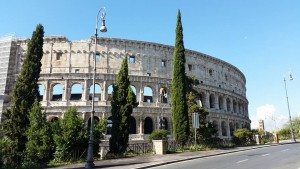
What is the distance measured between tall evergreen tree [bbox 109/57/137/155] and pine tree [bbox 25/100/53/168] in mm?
5606

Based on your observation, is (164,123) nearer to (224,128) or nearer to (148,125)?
(148,125)

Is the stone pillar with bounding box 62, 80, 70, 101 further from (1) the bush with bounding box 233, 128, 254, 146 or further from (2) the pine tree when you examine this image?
(1) the bush with bounding box 233, 128, 254, 146

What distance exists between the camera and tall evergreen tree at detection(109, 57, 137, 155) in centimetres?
2409

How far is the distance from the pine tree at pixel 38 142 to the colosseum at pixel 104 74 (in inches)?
772

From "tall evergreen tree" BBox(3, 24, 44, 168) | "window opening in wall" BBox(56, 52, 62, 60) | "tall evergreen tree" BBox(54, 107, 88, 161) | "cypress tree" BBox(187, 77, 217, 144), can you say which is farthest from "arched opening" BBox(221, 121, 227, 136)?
"tall evergreen tree" BBox(54, 107, 88, 161)

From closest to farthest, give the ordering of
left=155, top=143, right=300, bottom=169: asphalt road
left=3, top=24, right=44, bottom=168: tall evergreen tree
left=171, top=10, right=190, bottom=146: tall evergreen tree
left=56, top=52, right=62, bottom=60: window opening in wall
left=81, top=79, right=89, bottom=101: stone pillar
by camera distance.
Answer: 1. left=155, top=143, right=300, bottom=169: asphalt road
2. left=3, top=24, right=44, bottom=168: tall evergreen tree
3. left=171, top=10, right=190, bottom=146: tall evergreen tree
4. left=81, top=79, right=89, bottom=101: stone pillar
5. left=56, top=52, right=62, bottom=60: window opening in wall

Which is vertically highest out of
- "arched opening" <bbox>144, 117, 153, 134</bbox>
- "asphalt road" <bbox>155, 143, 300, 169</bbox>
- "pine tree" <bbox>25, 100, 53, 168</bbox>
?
"arched opening" <bbox>144, 117, 153, 134</bbox>

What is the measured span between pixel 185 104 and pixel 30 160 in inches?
594

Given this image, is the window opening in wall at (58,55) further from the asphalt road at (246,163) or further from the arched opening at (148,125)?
the asphalt road at (246,163)

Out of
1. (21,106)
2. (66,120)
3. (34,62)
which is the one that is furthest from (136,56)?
(66,120)

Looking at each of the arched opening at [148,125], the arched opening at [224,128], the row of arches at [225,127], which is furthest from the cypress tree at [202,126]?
the arched opening at [224,128]

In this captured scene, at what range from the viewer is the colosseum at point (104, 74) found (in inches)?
1655

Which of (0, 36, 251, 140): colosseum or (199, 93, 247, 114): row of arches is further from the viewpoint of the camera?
(199, 93, 247, 114): row of arches

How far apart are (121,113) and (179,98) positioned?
22.6 feet
